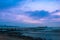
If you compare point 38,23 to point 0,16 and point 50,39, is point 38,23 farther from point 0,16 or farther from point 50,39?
point 0,16

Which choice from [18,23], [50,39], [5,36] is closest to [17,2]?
[18,23]

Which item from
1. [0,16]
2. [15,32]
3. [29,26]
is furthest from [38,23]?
[0,16]

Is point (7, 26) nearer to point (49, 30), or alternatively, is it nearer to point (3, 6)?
point (3, 6)

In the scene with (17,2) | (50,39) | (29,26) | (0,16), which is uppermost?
(17,2)

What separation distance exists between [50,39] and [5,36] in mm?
865

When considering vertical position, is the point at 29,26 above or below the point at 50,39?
above

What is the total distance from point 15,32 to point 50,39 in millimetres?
684

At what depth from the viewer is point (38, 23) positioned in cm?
378

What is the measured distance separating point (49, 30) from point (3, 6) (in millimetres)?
1004

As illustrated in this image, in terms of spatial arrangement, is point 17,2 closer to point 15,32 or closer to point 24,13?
point 24,13

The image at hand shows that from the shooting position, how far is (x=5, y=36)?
3.74 meters

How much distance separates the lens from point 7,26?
3.72m

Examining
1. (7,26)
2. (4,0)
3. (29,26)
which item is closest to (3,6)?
(4,0)

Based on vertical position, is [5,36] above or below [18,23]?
below
